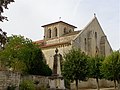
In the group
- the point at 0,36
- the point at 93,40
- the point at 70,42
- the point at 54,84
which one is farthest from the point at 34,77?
the point at 93,40

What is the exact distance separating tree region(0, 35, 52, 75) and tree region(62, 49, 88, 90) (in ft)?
14.1

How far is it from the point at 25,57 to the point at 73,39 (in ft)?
42.5

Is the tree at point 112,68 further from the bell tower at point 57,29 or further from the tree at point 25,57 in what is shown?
the bell tower at point 57,29

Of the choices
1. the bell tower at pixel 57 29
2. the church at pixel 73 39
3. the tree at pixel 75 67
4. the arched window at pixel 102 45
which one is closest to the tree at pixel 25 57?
the tree at pixel 75 67

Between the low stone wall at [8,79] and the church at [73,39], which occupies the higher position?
the church at [73,39]

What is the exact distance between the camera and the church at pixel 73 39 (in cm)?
4772

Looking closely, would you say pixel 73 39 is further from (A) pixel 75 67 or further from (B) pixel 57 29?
(A) pixel 75 67

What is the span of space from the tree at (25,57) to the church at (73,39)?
33.1ft

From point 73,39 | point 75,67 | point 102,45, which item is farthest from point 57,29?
point 75,67

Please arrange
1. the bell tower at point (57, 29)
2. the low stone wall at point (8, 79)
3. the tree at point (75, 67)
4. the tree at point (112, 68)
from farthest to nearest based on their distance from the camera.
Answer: the bell tower at point (57, 29) < the tree at point (112, 68) < the tree at point (75, 67) < the low stone wall at point (8, 79)

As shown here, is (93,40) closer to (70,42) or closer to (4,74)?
(70,42)

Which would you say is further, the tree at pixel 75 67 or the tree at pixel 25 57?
the tree at pixel 25 57

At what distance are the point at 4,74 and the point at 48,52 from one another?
2695cm

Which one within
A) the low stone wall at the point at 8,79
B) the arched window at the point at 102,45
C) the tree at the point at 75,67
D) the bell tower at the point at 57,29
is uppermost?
the bell tower at the point at 57,29
